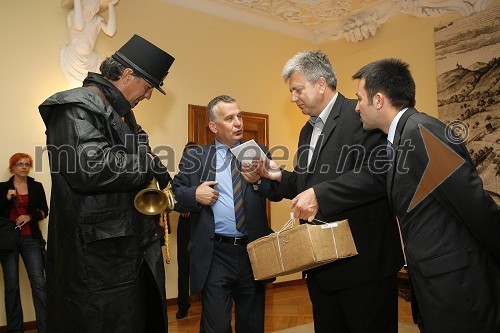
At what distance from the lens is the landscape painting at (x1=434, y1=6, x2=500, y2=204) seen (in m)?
5.02

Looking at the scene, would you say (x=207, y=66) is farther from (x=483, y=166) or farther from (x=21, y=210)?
(x=483, y=166)

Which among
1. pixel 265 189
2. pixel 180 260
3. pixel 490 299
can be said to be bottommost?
pixel 180 260

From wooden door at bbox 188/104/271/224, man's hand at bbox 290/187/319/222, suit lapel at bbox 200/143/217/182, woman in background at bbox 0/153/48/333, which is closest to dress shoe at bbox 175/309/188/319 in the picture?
woman in background at bbox 0/153/48/333

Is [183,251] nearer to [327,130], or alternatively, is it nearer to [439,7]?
[327,130]

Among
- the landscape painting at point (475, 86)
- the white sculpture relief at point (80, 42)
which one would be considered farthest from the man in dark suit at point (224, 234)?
the landscape painting at point (475, 86)

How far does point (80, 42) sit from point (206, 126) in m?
1.93

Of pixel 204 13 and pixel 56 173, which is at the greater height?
pixel 204 13

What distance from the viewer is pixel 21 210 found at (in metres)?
4.37

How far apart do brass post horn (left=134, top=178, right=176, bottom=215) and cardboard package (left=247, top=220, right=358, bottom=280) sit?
1.87ft

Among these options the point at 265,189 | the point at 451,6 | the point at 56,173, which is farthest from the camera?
the point at 451,6

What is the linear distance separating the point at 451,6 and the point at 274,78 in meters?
2.67

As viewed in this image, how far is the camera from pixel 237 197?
278 cm

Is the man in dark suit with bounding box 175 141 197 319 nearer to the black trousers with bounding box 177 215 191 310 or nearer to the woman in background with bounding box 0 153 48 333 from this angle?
the black trousers with bounding box 177 215 191 310

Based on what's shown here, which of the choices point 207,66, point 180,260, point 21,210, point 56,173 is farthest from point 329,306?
point 207,66
